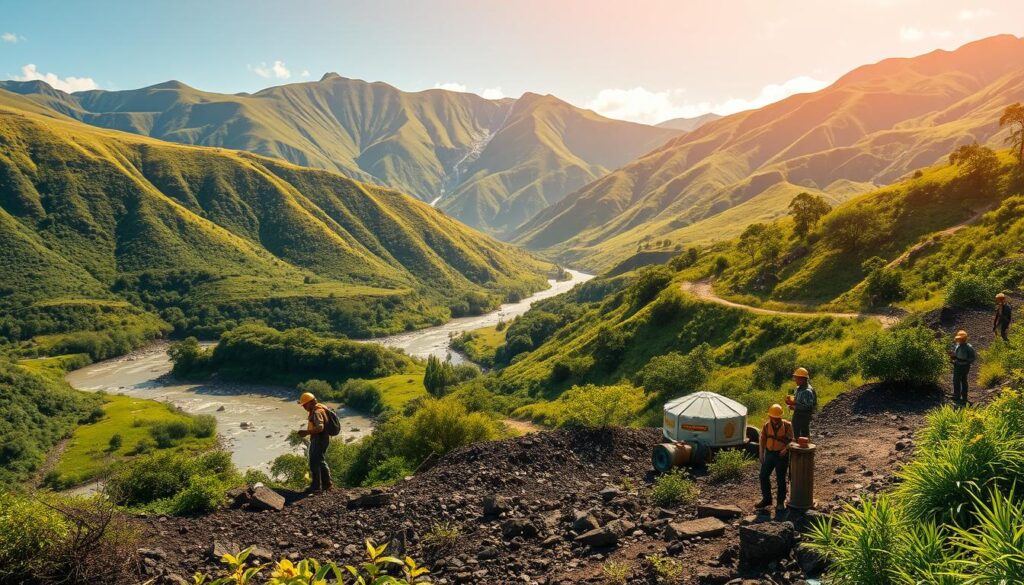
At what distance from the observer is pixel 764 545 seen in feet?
33.8

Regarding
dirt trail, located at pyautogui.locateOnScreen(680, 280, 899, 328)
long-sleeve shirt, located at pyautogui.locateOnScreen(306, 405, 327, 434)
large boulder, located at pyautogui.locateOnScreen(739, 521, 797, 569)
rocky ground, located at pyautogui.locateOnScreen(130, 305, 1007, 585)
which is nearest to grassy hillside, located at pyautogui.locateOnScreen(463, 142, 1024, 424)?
dirt trail, located at pyautogui.locateOnScreen(680, 280, 899, 328)

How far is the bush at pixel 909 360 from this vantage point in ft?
A: 71.6

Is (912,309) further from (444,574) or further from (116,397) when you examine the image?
(116,397)

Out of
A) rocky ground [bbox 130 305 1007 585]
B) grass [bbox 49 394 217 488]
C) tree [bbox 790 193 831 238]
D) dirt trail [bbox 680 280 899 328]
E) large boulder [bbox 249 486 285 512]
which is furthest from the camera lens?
grass [bbox 49 394 217 488]

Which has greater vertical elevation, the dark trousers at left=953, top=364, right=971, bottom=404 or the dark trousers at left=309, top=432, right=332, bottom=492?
the dark trousers at left=953, top=364, right=971, bottom=404

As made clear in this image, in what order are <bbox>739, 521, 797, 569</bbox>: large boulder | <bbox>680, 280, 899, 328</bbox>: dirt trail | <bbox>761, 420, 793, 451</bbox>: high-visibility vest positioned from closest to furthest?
<bbox>739, 521, 797, 569</bbox>: large boulder < <bbox>761, 420, 793, 451</bbox>: high-visibility vest < <bbox>680, 280, 899, 328</bbox>: dirt trail

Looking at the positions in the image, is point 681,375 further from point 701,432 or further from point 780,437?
point 780,437

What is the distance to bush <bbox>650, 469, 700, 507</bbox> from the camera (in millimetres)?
15016

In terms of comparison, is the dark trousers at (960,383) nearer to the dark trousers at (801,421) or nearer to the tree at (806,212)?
the dark trousers at (801,421)

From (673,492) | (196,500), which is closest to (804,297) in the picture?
(673,492)

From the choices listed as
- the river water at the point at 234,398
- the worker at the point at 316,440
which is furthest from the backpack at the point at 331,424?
the river water at the point at 234,398

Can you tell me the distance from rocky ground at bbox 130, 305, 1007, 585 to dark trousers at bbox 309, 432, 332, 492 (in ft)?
2.44

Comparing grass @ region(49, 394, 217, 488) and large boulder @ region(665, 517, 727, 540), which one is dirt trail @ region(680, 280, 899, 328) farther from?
grass @ region(49, 394, 217, 488)

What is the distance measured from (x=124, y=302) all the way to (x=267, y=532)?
195730mm
